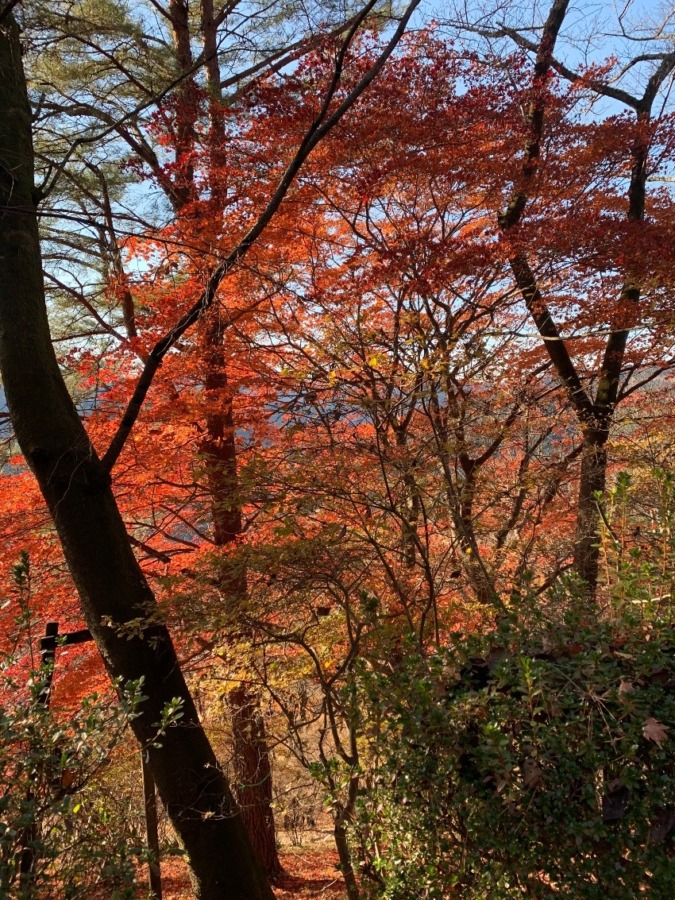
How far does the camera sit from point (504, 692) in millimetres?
1880

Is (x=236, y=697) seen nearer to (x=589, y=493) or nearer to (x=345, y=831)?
(x=345, y=831)

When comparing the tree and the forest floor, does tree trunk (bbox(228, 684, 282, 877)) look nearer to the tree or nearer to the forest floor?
the forest floor

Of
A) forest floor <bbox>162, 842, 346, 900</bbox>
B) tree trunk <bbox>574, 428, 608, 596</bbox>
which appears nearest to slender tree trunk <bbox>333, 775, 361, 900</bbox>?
→ forest floor <bbox>162, 842, 346, 900</bbox>

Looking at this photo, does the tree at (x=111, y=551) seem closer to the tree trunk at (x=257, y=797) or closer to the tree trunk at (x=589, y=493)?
the tree trunk at (x=257, y=797)

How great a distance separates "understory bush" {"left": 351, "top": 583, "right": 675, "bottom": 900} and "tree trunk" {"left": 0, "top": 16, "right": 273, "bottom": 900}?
144 cm

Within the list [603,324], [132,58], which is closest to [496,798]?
[603,324]

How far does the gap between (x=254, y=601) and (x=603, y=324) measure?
4869 millimetres

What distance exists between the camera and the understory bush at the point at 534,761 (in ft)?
5.18

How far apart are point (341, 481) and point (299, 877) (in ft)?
20.1

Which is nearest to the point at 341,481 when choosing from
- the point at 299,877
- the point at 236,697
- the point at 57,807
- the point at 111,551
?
the point at 111,551

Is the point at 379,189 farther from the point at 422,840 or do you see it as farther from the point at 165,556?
the point at 422,840

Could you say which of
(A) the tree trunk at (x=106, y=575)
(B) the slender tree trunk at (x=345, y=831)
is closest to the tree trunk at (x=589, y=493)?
(B) the slender tree trunk at (x=345, y=831)

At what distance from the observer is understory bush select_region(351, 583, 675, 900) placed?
158 centimetres

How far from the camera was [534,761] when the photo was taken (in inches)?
65.1
